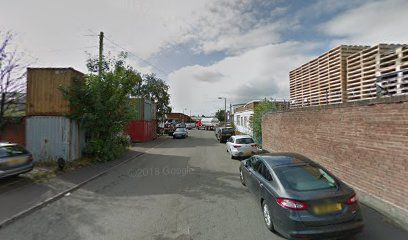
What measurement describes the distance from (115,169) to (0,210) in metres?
5.94

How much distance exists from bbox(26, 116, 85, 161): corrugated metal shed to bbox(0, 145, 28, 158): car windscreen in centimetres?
294

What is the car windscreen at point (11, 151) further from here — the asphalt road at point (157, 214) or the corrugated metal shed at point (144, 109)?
the corrugated metal shed at point (144, 109)

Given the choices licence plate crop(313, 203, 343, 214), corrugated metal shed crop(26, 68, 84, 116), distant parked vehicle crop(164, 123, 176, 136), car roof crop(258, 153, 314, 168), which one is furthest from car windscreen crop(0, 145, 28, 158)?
distant parked vehicle crop(164, 123, 176, 136)

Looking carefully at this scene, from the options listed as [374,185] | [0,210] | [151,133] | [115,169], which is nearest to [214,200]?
[374,185]

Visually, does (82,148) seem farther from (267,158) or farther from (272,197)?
(272,197)

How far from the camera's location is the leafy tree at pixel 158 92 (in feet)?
126

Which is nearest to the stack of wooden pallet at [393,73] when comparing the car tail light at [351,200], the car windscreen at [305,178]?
the car windscreen at [305,178]

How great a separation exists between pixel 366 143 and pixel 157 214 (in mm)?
5413

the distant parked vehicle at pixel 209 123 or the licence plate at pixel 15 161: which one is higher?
the distant parked vehicle at pixel 209 123

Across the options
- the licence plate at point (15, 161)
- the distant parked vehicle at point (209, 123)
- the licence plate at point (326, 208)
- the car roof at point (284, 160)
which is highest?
the distant parked vehicle at point (209, 123)

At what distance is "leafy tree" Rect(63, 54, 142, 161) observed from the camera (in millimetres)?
13219

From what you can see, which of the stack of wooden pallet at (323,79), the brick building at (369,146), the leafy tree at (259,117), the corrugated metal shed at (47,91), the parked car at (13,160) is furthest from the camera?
the leafy tree at (259,117)

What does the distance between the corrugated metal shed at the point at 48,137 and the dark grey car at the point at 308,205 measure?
10.3 meters

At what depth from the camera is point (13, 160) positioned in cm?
888
